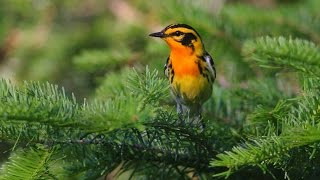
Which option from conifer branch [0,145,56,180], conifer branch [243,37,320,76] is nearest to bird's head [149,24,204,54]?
conifer branch [243,37,320,76]

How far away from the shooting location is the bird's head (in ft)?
10.3

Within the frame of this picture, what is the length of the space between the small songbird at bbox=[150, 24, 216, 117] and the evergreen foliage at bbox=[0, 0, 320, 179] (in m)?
0.08

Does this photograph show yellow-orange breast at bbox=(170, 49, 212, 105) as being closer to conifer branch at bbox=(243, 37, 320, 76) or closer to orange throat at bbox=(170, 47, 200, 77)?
orange throat at bbox=(170, 47, 200, 77)

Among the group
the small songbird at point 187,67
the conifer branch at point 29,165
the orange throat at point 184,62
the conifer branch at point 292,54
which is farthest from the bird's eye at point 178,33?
the conifer branch at point 29,165

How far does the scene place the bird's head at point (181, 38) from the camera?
10.3ft

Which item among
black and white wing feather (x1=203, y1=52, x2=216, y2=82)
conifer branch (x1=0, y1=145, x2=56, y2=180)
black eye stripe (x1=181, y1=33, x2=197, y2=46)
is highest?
black eye stripe (x1=181, y1=33, x2=197, y2=46)

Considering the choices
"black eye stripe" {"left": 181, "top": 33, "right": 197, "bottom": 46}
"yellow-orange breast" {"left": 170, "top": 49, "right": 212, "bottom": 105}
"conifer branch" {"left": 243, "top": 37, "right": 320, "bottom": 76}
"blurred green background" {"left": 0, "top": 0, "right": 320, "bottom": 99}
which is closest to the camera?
"conifer branch" {"left": 243, "top": 37, "right": 320, "bottom": 76}

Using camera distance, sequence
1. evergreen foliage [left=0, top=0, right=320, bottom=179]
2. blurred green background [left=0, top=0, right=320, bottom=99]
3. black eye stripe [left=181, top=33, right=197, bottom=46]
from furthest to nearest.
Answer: blurred green background [left=0, top=0, right=320, bottom=99] → black eye stripe [left=181, top=33, right=197, bottom=46] → evergreen foliage [left=0, top=0, right=320, bottom=179]

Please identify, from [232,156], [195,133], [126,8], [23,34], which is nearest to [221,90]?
[195,133]

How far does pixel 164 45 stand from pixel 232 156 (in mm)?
1934

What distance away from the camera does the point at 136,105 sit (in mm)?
1609

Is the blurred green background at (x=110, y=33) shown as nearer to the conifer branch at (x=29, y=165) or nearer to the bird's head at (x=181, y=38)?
the bird's head at (x=181, y=38)

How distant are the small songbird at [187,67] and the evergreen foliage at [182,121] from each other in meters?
0.08

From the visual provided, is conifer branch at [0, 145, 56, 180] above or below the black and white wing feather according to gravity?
below
